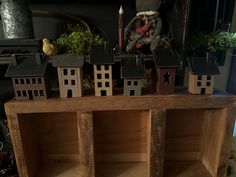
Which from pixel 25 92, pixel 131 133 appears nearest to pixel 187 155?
pixel 131 133

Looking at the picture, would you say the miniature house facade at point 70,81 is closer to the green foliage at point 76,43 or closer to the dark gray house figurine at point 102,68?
the dark gray house figurine at point 102,68

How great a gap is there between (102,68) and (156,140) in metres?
0.24

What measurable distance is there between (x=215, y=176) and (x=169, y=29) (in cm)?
54

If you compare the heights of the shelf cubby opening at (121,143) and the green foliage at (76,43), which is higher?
the green foliage at (76,43)

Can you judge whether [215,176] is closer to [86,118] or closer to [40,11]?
[86,118]

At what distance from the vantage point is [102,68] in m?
0.52

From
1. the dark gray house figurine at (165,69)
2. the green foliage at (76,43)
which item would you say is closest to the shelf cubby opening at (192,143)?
the dark gray house figurine at (165,69)

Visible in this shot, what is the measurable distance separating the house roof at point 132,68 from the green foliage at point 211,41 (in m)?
0.44

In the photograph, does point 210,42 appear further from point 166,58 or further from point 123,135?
point 123,135

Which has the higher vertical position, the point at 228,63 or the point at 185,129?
the point at 228,63

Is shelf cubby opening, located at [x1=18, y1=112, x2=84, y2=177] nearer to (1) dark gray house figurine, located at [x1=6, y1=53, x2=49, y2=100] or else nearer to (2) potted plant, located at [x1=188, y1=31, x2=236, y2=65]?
(1) dark gray house figurine, located at [x1=6, y1=53, x2=49, y2=100]

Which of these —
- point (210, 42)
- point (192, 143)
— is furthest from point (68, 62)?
point (210, 42)

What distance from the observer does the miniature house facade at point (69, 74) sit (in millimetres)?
507

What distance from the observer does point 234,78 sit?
113cm
